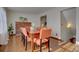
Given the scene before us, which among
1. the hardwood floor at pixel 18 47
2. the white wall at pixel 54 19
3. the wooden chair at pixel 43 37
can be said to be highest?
the white wall at pixel 54 19

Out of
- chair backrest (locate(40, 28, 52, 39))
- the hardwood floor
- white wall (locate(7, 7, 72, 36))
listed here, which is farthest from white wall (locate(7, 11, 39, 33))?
the hardwood floor

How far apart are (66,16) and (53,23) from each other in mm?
238

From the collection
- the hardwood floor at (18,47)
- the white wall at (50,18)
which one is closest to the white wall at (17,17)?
the white wall at (50,18)

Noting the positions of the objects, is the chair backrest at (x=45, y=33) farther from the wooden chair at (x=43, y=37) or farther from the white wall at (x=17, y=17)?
the white wall at (x=17, y=17)

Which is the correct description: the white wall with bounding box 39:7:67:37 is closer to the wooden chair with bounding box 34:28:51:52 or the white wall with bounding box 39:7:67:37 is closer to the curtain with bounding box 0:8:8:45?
the wooden chair with bounding box 34:28:51:52

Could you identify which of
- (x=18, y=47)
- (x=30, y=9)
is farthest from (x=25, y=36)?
(x=30, y=9)

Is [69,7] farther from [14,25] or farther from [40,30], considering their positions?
[14,25]

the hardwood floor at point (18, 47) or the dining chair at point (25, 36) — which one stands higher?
the dining chair at point (25, 36)

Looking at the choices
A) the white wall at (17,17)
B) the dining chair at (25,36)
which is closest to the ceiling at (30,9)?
the white wall at (17,17)

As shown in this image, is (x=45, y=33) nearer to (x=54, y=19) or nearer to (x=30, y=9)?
(x=54, y=19)

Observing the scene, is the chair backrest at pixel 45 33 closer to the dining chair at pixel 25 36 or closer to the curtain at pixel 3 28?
the dining chair at pixel 25 36

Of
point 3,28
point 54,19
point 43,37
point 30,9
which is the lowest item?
point 43,37

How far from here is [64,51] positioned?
2033mm
